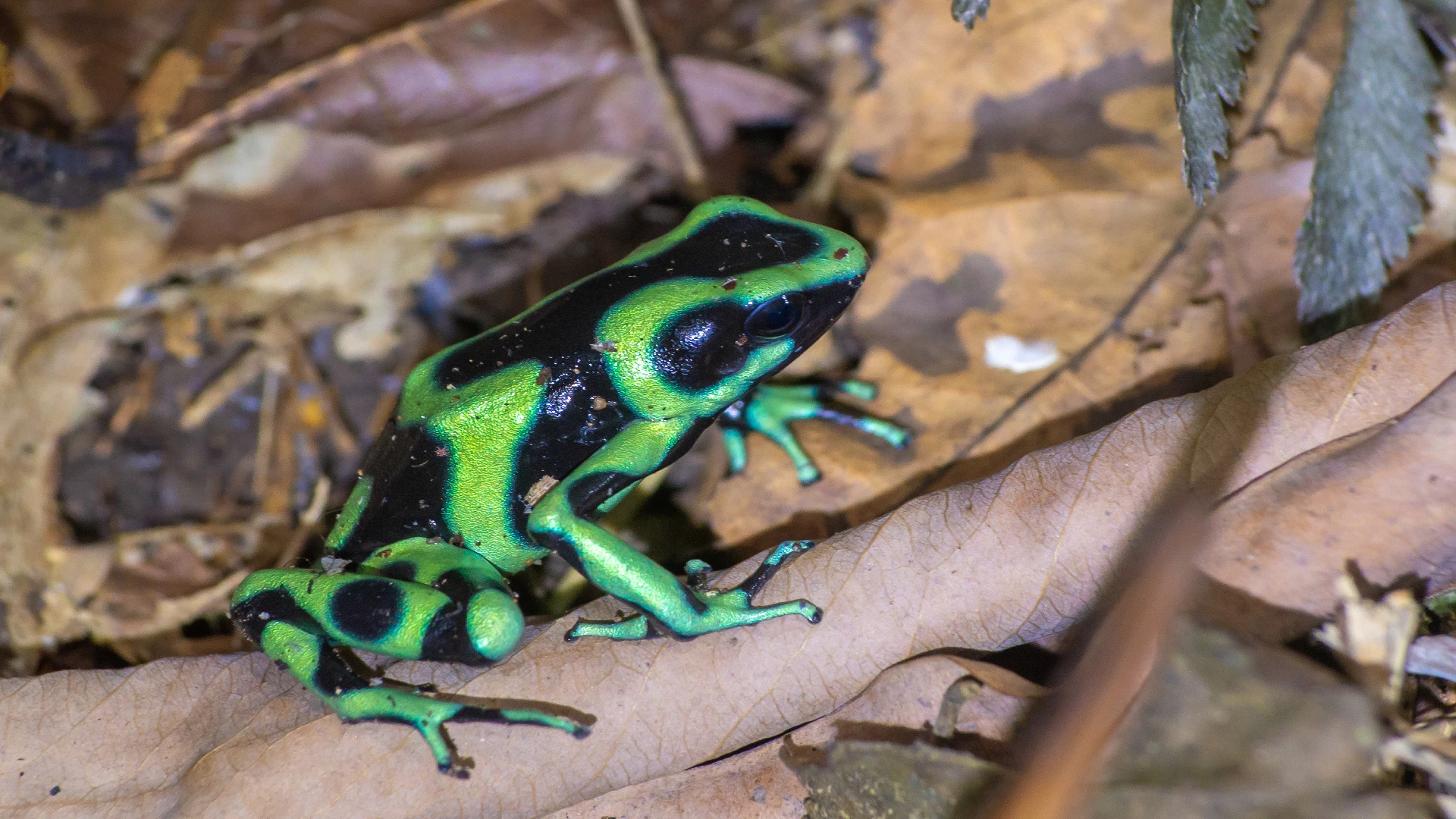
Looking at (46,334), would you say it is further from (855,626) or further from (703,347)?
(855,626)

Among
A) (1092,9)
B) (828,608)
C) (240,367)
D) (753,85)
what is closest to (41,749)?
(240,367)

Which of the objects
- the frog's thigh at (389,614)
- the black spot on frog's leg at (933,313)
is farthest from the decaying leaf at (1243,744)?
the frog's thigh at (389,614)

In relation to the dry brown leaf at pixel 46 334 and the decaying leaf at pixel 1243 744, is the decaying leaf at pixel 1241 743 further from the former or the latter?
the dry brown leaf at pixel 46 334

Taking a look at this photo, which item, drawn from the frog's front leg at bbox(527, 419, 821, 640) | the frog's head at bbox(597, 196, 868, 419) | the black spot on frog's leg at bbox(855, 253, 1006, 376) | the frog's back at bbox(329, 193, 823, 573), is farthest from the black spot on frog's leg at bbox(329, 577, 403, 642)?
the black spot on frog's leg at bbox(855, 253, 1006, 376)

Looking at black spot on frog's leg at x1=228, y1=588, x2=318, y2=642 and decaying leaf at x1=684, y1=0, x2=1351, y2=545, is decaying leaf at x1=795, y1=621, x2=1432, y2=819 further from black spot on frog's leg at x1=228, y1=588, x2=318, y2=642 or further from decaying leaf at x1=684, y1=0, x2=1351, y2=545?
black spot on frog's leg at x1=228, y1=588, x2=318, y2=642

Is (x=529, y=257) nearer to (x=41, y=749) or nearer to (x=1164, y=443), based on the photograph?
(x=41, y=749)

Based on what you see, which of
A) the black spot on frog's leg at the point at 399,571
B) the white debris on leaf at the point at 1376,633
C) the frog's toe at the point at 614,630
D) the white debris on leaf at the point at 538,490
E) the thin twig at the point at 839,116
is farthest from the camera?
the thin twig at the point at 839,116

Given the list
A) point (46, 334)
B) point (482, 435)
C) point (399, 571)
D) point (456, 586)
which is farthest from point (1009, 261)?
point (46, 334)

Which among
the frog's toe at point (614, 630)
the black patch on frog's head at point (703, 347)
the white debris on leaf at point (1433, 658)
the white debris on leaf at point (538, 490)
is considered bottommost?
the white debris on leaf at point (1433, 658)
